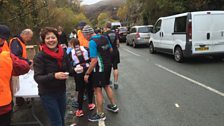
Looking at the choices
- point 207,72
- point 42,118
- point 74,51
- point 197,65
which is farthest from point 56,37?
point 197,65

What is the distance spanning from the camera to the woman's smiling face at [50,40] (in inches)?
153

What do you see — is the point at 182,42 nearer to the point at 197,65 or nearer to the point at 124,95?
the point at 197,65

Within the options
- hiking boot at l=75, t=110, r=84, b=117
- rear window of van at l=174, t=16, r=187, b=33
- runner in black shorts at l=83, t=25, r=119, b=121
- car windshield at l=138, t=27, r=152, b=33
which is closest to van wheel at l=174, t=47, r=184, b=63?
rear window of van at l=174, t=16, r=187, b=33

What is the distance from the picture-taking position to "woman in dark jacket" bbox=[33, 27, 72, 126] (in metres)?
3.84

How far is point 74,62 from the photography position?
5949 mm

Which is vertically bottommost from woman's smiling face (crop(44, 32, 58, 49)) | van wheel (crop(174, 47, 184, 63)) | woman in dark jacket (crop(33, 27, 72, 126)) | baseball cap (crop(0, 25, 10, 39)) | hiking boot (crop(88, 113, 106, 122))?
hiking boot (crop(88, 113, 106, 122))

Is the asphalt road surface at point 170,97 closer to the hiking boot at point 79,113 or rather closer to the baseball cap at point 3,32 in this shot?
the hiking boot at point 79,113

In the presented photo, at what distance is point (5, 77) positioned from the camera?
3.27 metres

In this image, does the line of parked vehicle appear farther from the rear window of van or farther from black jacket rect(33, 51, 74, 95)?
black jacket rect(33, 51, 74, 95)

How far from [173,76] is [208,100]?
9.69 feet

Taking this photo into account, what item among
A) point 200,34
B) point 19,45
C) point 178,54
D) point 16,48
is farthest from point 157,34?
point 16,48

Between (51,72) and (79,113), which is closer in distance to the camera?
(51,72)

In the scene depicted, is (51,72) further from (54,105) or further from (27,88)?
(27,88)

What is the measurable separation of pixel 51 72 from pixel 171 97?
3.93 metres
